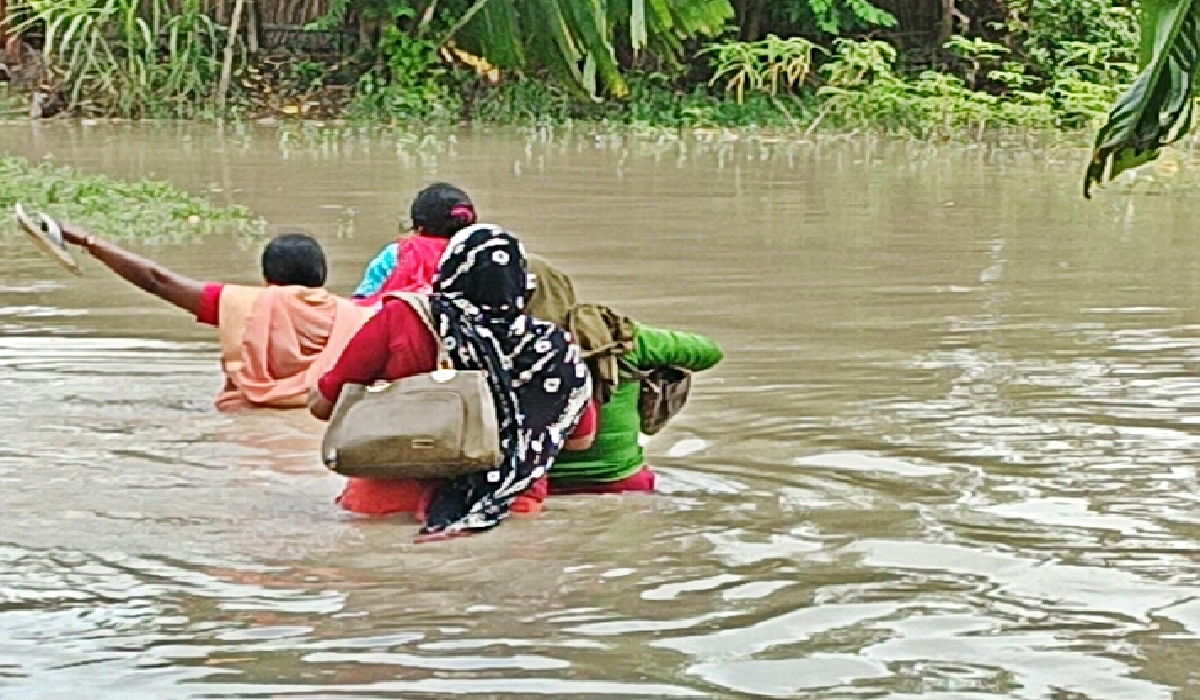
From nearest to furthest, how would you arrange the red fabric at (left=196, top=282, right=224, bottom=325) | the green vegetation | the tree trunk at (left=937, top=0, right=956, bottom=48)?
1. the red fabric at (left=196, top=282, right=224, bottom=325)
2. the green vegetation
3. the tree trunk at (left=937, top=0, right=956, bottom=48)

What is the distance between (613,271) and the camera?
1134cm

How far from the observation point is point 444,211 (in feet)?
22.3

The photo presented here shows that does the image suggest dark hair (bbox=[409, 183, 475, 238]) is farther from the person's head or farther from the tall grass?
the tall grass

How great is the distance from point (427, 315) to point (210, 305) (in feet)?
7.19

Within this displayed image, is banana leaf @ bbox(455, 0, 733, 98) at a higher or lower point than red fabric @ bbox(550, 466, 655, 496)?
higher

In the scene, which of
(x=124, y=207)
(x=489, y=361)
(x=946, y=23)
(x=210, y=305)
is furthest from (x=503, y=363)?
(x=946, y=23)

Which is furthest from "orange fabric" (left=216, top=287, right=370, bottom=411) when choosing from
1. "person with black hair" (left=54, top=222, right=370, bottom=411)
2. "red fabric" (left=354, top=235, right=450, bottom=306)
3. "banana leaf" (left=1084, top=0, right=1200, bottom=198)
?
"banana leaf" (left=1084, top=0, right=1200, bottom=198)

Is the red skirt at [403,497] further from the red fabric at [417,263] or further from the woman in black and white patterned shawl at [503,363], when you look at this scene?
the red fabric at [417,263]

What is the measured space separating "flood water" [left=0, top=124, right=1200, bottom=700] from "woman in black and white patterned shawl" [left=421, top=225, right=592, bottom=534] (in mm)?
154

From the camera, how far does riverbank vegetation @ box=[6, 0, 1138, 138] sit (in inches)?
842

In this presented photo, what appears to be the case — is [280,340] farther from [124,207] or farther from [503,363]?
[124,207]

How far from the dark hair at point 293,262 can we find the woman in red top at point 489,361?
2108mm

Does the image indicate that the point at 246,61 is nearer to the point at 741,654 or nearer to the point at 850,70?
the point at 850,70

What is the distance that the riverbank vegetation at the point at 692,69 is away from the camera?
2138 cm
